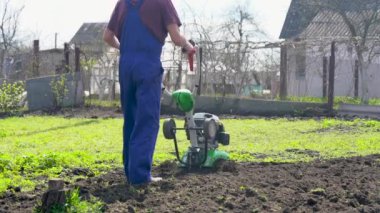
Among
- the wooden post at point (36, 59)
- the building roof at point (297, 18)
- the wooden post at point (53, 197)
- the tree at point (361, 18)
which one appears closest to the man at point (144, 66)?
the wooden post at point (53, 197)

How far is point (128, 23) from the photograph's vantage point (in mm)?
5926

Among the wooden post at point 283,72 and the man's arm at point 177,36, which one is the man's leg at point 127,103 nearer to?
the man's arm at point 177,36

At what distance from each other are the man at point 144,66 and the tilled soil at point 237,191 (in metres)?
0.29

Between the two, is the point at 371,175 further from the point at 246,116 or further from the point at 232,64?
the point at 232,64

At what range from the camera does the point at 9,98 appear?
19.1 meters

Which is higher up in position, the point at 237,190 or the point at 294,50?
the point at 294,50

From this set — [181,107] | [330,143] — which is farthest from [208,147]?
[330,143]

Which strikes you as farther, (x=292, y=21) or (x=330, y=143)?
(x=292, y=21)

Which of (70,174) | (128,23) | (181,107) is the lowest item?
(70,174)

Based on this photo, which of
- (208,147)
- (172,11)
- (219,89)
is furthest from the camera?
(219,89)

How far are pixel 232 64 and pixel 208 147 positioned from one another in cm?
1404

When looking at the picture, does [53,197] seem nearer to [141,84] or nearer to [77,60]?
[141,84]

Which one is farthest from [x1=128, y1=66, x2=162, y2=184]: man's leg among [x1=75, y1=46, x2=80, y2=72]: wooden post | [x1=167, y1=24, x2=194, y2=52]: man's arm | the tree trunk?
[x1=75, y1=46, x2=80, y2=72]: wooden post

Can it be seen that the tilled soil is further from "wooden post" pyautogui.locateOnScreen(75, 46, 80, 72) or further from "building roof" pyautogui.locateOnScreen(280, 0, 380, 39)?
"building roof" pyautogui.locateOnScreen(280, 0, 380, 39)
